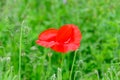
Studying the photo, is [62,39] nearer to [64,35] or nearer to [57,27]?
[64,35]

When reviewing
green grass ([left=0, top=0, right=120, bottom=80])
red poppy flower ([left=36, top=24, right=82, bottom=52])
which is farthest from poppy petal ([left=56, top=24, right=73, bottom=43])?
green grass ([left=0, top=0, right=120, bottom=80])

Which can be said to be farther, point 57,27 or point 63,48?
point 57,27

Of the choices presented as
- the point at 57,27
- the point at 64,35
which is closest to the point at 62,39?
the point at 64,35

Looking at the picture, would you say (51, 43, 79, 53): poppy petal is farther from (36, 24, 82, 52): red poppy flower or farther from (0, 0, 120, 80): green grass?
(0, 0, 120, 80): green grass

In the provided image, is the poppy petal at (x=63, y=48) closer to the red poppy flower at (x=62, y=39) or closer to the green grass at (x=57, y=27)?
the red poppy flower at (x=62, y=39)

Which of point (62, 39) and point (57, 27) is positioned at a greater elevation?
point (57, 27)

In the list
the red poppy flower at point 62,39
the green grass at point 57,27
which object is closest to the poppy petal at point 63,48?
the red poppy flower at point 62,39

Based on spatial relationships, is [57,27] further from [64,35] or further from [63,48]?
[63,48]
